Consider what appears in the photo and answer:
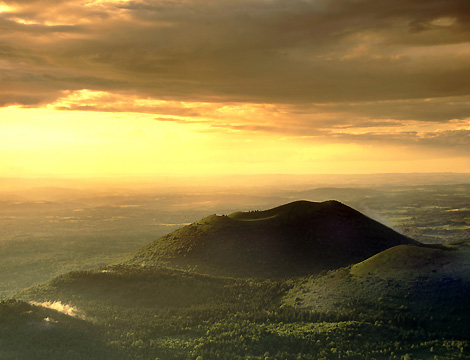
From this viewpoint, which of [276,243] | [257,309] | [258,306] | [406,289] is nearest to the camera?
[406,289]

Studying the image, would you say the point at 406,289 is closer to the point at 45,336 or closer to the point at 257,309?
the point at 257,309

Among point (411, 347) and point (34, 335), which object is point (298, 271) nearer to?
point (411, 347)

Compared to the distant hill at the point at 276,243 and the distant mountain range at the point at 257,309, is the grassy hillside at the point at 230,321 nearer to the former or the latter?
the distant mountain range at the point at 257,309

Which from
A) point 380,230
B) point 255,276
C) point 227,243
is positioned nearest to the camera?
point 255,276

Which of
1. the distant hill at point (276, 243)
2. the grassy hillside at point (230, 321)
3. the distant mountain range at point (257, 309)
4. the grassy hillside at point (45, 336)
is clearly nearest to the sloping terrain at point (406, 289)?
the distant mountain range at point (257, 309)

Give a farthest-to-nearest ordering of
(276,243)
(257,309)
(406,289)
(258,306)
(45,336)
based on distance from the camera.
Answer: (276,243) < (258,306) < (257,309) < (406,289) < (45,336)

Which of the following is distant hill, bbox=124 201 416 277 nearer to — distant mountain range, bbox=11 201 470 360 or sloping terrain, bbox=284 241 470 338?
distant mountain range, bbox=11 201 470 360

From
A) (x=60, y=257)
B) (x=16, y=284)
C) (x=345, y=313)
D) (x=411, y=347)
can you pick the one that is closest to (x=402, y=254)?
(x=345, y=313)

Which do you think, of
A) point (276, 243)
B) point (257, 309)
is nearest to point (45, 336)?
point (257, 309)

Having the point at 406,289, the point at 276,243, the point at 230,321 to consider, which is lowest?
the point at 230,321
